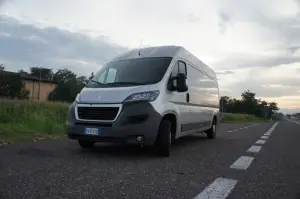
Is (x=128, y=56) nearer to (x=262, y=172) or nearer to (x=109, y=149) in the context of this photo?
(x=109, y=149)

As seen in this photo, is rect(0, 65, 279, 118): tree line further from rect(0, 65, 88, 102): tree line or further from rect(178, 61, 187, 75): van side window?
rect(178, 61, 187, 75): van side window

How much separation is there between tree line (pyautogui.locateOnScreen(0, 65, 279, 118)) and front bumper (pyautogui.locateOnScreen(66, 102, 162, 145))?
8.43 meters

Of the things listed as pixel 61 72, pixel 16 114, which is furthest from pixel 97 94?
pixel 61 72

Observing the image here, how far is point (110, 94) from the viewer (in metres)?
6.45

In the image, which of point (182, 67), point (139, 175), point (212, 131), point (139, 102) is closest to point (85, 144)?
point (139, 102)

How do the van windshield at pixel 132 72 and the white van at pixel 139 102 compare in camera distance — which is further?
the van windshield at pixel 132 72

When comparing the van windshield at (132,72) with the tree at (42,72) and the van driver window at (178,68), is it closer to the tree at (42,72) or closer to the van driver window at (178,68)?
the van driver window at (178,68)

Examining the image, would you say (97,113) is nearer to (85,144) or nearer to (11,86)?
(85,144)

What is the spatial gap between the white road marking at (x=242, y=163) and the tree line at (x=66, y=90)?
24.8 ft

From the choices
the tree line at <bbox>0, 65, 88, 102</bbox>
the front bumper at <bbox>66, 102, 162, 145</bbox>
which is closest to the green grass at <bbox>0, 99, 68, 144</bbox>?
the front bumper at <bbox>66, 102, 162, 145</bbox>

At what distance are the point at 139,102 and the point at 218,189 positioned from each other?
256 centimetres

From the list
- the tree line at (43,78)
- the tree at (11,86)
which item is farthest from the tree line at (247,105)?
the tree at (11,86)

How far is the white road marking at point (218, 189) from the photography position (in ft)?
12.4

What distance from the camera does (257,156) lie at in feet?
24.3
